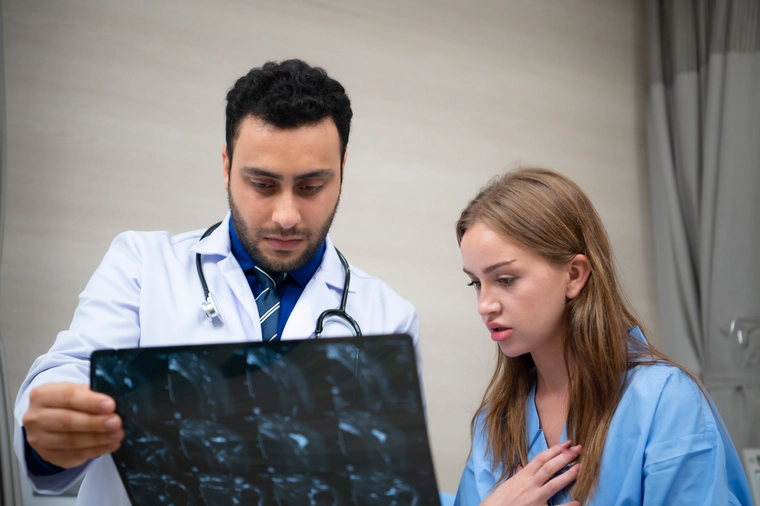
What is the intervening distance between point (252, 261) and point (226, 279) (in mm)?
66

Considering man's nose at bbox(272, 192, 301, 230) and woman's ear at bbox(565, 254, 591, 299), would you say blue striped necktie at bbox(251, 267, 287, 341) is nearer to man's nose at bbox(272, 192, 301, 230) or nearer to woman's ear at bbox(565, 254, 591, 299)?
man's nose at bbox(272, 192, 301, 230)

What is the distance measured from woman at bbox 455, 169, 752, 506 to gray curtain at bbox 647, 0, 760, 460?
1.57 m

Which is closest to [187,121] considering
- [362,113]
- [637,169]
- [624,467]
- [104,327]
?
[362,113]

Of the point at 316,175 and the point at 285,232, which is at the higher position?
the point at 316,175

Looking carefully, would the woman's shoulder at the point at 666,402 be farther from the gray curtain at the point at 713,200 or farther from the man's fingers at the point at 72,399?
the gray curtain at the point at 713,200

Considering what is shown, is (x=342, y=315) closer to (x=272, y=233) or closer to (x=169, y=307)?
(x=272, y=233)

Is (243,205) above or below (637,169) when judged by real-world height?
below

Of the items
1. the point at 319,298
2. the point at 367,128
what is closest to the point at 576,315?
the point at 319,298

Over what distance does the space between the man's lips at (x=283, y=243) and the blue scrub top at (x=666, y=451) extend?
0.61 meters

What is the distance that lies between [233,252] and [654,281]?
2.21 metres

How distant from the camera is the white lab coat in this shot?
1.15 meters

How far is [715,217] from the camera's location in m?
2.69

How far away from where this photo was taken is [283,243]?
4.26ft

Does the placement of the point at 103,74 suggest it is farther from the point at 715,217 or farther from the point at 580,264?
the point at 715,217
